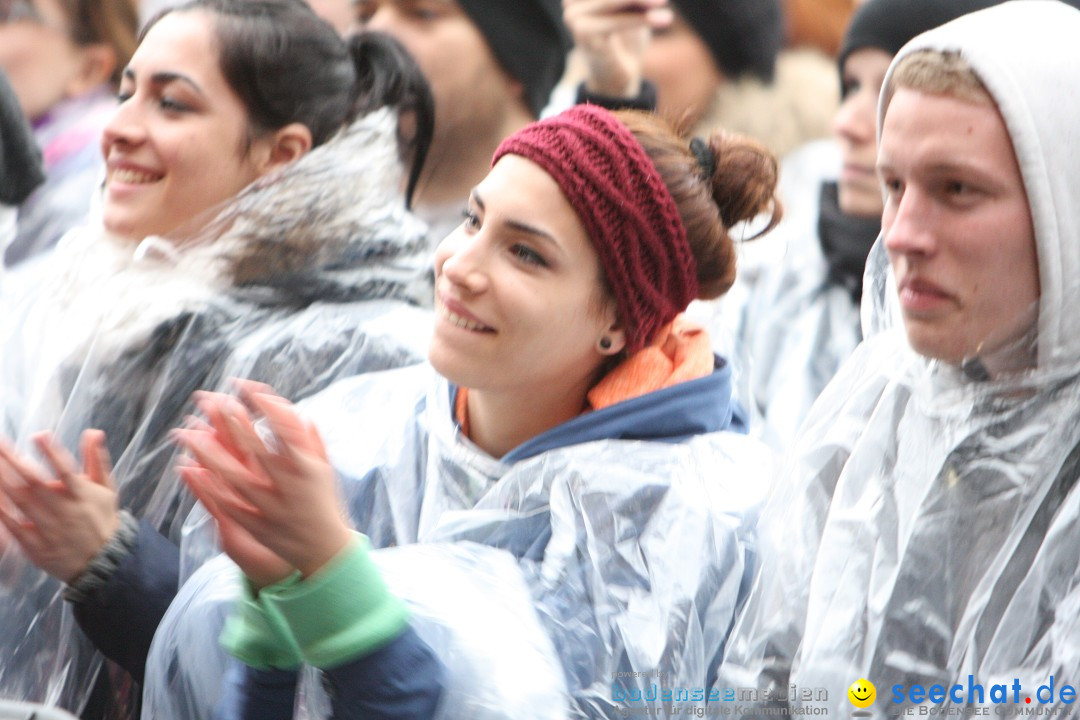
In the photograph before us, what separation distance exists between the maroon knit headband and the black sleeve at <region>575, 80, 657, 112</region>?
142 cm

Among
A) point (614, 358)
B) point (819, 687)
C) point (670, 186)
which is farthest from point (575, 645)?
point (670, 186)

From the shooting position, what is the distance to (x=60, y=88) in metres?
4.00

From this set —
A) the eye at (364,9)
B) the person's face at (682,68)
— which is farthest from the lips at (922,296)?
the person's face at (682,68)

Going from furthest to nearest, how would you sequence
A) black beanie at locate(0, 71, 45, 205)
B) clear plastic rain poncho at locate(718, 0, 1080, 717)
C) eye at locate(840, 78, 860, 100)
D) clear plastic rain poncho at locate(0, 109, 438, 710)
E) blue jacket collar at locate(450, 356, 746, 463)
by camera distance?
eye at locate(840, 78, 860, 100) < black beanie at locate(0, 71, 45, 205) < clear plastic rain poncho at locate(0, 109, 438, 710) < blue jacket collar at locate(450, 356, 746, 463) < clear plastic rain poncho at locate(718, 0, 1080, 717)

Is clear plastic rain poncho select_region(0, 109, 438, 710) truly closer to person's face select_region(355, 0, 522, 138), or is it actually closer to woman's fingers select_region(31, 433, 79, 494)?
woman's fingers select_region(31, 433, 79, 494)

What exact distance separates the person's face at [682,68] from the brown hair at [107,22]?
4.86ft

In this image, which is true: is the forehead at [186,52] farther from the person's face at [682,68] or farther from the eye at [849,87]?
the person's face at [682,68]

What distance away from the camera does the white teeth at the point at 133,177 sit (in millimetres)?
2461

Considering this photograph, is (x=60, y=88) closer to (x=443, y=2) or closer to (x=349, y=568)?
(x=443, y=2)

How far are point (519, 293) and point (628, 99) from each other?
1702 mm

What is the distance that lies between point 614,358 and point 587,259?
0.17 meters

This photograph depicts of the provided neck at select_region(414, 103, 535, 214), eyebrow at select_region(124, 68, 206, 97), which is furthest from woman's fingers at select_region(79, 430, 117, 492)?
neck at select_region(414, 103, 535, 214)

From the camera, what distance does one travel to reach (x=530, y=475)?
1.83 meters

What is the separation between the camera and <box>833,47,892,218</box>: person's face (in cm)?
321
